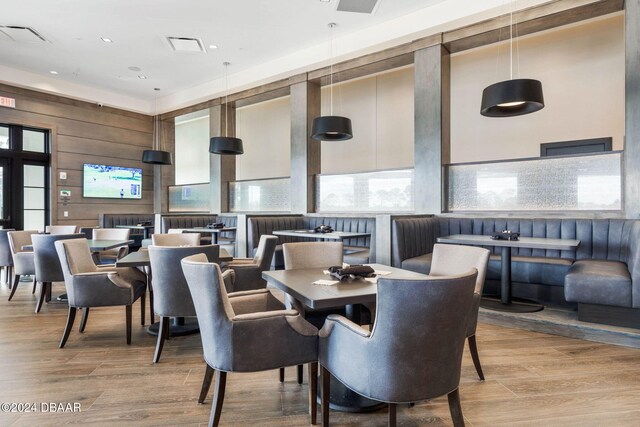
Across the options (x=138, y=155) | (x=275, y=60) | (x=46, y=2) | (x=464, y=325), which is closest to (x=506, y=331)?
(x=464, y=325)

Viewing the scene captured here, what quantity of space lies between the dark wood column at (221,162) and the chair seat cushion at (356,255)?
3981 millimetres

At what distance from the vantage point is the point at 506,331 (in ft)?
11.9

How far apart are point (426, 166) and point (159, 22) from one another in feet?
15.8

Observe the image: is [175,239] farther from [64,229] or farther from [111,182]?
[111,182]

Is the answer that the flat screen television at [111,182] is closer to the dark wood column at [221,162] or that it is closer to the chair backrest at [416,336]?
the dark wood column at [221,162]

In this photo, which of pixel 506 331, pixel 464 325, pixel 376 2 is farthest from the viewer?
pixel 376 2

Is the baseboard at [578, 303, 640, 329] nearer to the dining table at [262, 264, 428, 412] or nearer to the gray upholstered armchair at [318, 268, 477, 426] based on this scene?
the dining table at [262, 264, 428, 412]

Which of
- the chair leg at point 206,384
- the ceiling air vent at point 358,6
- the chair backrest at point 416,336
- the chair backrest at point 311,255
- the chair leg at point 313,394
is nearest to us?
the chair backrest at point 416,336

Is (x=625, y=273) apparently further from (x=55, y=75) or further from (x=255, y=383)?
(x=55, y=75)

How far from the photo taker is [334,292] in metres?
1.91

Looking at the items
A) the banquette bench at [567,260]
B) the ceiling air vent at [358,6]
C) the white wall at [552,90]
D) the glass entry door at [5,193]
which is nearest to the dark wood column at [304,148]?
the ceiling air vent at [358,6]

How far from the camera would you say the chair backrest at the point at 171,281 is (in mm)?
2773

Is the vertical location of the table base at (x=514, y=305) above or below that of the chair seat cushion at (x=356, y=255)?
below

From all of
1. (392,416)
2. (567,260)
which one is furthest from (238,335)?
(567,260)
